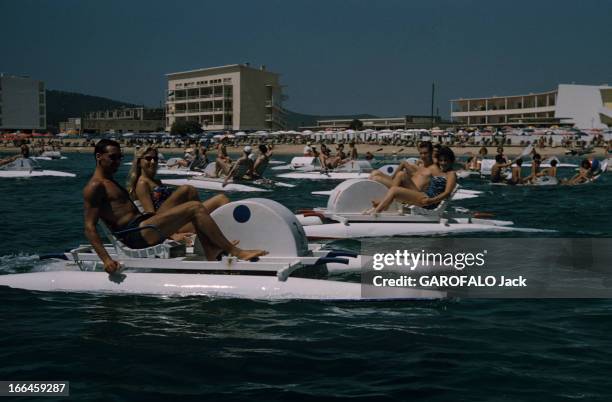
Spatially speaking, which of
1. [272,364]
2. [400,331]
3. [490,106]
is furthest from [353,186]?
[490,106]

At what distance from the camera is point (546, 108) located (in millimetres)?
96062

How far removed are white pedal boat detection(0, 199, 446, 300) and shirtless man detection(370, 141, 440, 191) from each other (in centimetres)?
410

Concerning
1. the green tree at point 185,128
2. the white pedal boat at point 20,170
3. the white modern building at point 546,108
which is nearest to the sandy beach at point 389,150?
the green tree at point 185,128

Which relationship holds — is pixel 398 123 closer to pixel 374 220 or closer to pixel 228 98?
pixel 228 98

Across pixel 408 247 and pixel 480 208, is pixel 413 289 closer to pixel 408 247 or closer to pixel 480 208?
pixel 408 247

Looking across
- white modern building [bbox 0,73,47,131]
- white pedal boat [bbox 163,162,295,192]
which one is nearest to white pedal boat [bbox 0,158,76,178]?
white pedal boat [bbox 163,162,295,192]

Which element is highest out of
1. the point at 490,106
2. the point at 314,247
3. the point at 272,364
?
the point at 490,106

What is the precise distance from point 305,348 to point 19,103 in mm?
124213

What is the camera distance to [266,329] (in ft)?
20.6

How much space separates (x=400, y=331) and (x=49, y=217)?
11061 mm

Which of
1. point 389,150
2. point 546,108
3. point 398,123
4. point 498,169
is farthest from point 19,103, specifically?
point 498,169

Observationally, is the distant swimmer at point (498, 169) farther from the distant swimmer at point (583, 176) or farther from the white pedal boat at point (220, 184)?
the white pedal boat at point (220, 184)

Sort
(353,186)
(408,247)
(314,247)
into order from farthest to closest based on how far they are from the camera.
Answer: (353,186)
(408,247)
(314,247)

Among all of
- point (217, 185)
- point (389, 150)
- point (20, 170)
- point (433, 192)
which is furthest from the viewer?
point (389, 150)
